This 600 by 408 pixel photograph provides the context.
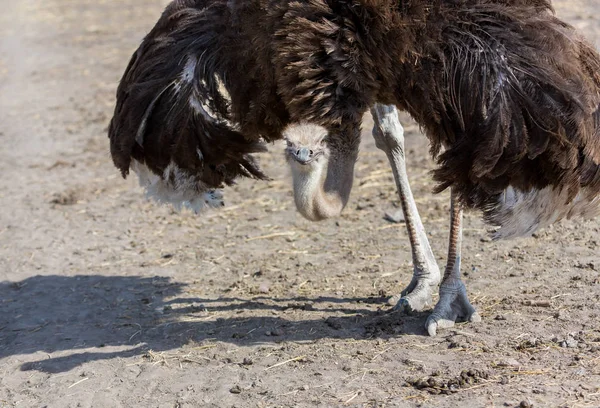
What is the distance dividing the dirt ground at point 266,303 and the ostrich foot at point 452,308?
2.8 inches

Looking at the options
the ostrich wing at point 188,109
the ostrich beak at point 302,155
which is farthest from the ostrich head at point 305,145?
the ostrich wing at point 188,109

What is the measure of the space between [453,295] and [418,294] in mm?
315

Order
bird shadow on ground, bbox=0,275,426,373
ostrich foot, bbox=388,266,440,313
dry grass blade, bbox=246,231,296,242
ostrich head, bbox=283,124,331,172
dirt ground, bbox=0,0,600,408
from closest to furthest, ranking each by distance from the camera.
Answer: ostrich head, bbox=283,124,331,172, dirt ground, bbox=0,0,600,408, bird shadow on ground, bbox=0,275,426,373, ostrich foot, bbox=388,266,440,313, dry grass blade, bbox=246,231,296,242

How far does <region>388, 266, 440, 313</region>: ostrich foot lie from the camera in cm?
505

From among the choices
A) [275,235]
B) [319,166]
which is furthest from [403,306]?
[275,235]

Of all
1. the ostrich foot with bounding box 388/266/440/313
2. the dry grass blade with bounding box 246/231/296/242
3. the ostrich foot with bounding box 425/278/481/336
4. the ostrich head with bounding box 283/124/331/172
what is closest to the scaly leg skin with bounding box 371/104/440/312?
the ostrich foot with bounding box 388/266/440/313

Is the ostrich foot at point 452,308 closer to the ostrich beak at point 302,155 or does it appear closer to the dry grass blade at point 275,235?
the ostrich beak at point 302,155

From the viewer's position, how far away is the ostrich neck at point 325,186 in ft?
14.0

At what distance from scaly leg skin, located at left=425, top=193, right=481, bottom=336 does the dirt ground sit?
9 centimetres

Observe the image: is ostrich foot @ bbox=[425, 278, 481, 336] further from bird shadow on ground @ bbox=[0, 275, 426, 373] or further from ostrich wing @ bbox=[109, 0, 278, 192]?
ostrich wing @ bbox=[109, 0, 278, 192]

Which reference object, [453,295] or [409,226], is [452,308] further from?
[409,226]

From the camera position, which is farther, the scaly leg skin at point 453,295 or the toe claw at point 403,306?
the toe claw at point 403,306

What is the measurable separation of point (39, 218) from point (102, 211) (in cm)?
52

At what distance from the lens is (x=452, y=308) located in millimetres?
4848
